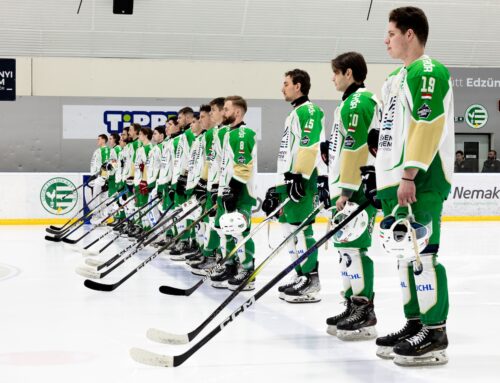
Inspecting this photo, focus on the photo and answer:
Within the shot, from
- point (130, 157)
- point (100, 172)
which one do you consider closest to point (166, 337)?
point (130, 157)

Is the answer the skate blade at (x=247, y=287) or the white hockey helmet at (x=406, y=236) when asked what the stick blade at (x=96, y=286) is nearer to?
the skate blade at (x=247, y=287)

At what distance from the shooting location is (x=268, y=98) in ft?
52.9

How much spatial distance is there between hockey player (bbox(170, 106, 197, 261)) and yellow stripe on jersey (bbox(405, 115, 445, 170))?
460cm

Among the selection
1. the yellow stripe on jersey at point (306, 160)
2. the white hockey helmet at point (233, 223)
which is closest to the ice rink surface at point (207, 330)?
the white hockey helmet at point (233, 223)

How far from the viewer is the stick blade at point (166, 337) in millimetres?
3625

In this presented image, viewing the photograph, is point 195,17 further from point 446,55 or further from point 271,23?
point 446,55

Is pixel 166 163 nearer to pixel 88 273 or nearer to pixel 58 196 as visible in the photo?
pixel 88 273

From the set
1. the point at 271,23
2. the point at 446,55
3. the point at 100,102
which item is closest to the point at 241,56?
the point at 271,23

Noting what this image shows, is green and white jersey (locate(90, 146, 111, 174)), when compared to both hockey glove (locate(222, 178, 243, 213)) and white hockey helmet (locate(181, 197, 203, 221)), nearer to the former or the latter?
white hockey helmet (locate(181, 197, 203, 221))

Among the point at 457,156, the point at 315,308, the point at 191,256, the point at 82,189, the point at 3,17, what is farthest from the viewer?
the point at 457,156

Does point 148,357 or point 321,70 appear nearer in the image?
point 148,357

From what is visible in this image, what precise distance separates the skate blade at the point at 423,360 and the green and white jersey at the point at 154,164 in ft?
20.1

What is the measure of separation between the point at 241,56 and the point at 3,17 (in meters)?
4.57

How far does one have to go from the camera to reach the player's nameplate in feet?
49.2
